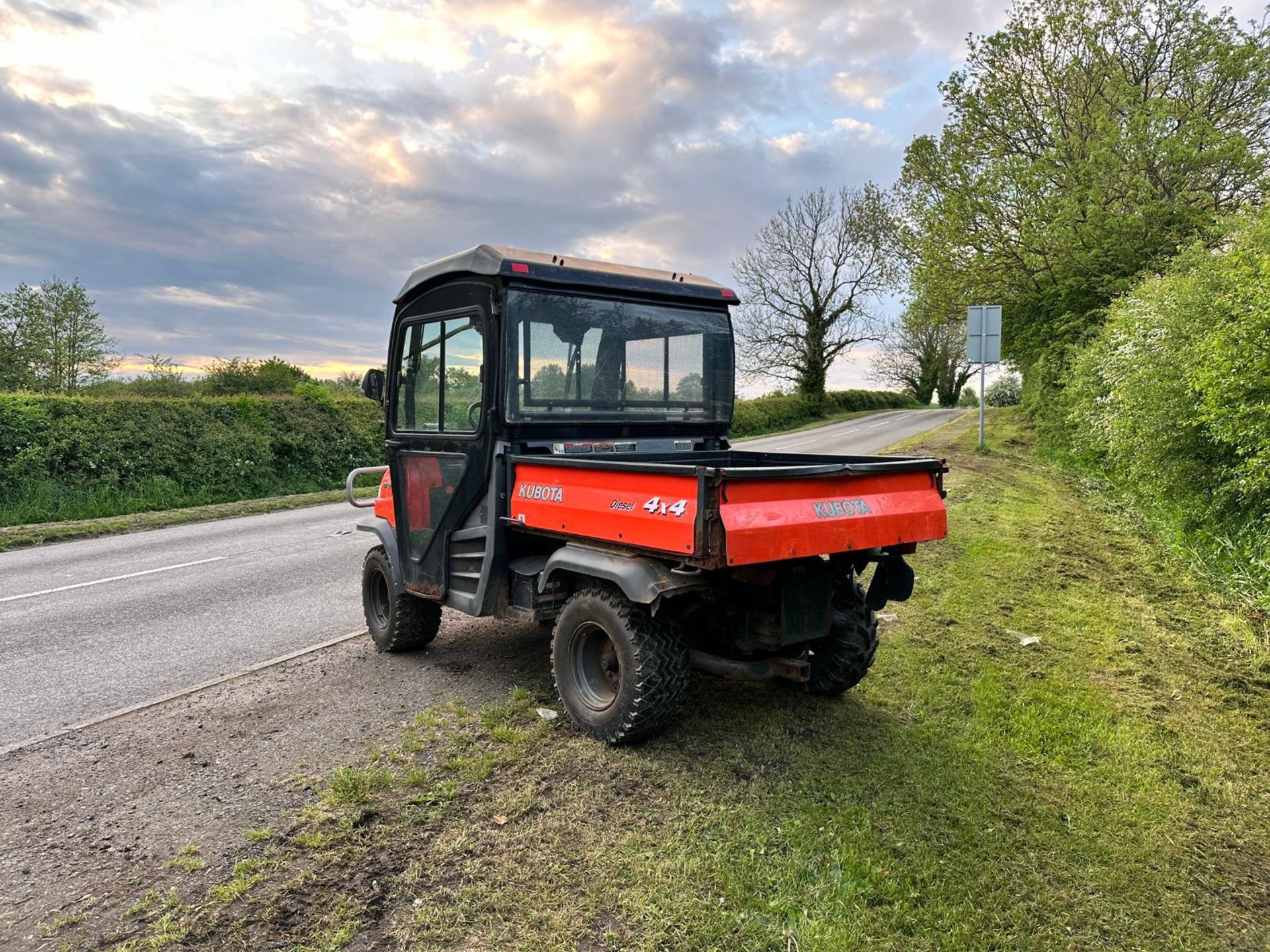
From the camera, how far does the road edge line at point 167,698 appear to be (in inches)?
162

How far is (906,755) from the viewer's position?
3707mm

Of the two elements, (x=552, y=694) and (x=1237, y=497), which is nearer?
(x=552, y=694)

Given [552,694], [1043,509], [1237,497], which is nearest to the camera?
[552,694]

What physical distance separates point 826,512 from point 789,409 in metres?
32.2

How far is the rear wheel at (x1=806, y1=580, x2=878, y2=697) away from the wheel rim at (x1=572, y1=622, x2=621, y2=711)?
3.53 feet

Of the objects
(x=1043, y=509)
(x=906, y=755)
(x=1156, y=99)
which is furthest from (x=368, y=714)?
(x=1156, y=99)

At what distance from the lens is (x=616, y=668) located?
155 inches

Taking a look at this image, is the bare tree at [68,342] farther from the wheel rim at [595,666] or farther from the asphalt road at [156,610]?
the wheel rim at [595,666]

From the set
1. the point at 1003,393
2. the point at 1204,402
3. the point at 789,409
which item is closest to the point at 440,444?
the point at 1204,402

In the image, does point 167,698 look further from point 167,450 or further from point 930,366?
point 930,366

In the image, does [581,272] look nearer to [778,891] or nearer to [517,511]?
[517,511]

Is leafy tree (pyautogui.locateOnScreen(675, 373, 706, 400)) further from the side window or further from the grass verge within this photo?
the grass verge

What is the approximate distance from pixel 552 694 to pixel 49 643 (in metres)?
4.26

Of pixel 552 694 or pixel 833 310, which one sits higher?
pixel 833 310
